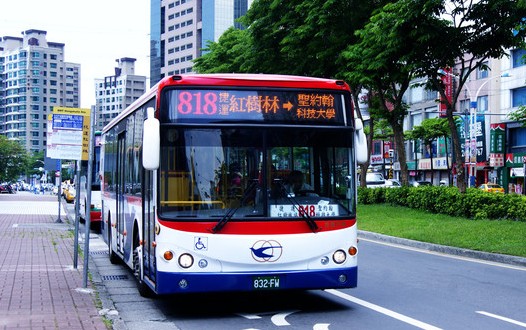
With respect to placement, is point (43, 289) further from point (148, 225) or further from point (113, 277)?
point (113, 277)

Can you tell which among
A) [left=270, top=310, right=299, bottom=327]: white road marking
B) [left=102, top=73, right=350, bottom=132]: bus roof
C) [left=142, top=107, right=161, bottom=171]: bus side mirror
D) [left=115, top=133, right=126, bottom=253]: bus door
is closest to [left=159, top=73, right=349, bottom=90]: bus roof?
[left=102, top=73, right=350, bottom=132]: bus roof

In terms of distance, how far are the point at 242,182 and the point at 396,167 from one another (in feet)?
238

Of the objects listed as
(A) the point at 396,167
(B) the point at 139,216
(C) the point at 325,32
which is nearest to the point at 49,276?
(B) the point at 139,216

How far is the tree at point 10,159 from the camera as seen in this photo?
7412 centimetres

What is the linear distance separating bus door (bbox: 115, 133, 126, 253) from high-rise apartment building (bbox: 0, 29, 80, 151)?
493 ft

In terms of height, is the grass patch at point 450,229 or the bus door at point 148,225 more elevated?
the bus door at point 148,225

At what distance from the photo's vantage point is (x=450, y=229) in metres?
19.7

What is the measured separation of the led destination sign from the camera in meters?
8.81

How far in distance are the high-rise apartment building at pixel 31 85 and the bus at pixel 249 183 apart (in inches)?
6105

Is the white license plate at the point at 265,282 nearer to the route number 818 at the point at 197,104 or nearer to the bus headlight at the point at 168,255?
the bus headlight at the point at 168,255

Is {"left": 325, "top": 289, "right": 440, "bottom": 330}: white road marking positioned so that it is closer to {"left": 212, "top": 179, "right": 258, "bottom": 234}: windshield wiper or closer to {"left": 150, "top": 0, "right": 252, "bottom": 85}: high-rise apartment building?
{"left": 212, "top": 179, "right": 258, "bottom": 234}: windshield wiper

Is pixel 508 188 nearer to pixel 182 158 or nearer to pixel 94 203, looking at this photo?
pixel 94 203

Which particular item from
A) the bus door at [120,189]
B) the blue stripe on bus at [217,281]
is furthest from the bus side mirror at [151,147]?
the bus door at [120,189]

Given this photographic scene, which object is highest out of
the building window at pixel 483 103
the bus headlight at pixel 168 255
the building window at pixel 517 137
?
the building window at pixel 483 103
